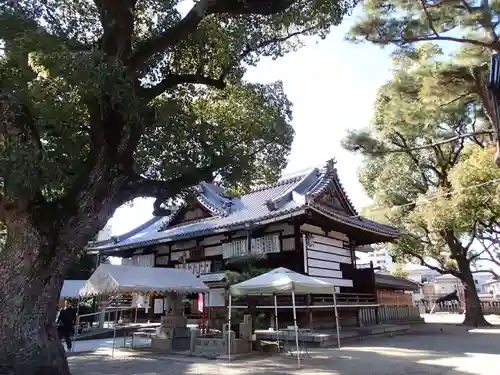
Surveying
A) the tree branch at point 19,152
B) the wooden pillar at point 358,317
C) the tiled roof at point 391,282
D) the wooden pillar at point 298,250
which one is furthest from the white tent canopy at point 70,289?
the tiled roof at point 391,282

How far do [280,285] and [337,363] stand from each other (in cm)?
198

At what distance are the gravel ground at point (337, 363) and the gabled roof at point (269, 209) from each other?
5116 millimetres

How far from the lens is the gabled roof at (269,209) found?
14.5m

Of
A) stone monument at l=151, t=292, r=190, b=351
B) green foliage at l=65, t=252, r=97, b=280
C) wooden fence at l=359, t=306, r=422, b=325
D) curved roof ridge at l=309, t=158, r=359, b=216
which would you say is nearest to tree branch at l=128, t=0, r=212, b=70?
stone monument at l=151, t=292, r=190, b=351

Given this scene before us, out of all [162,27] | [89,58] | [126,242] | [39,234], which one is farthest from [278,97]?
[126,242]

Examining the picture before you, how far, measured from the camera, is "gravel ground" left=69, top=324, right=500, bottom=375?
7.45m

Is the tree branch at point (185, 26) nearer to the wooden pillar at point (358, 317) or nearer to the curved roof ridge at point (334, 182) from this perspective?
the curved roof ridge at point (334, 182)

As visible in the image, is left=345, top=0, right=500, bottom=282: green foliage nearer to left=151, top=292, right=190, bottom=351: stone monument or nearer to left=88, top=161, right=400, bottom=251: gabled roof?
left=88, top=161, right=400, bottom=251: gabled roof

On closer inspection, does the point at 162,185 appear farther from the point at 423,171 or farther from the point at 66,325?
the point at 423,171

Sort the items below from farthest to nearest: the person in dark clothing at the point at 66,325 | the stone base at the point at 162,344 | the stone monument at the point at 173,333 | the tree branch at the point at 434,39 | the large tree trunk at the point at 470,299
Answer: the large tree trunk at the point at 470,299, the person in dark clothing at the point at 66,325, the stone monument at the point at 173,333, the stone base at the point at 162,344, the tree branch at the point at 434,39

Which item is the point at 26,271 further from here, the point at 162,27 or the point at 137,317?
the point at 137,317

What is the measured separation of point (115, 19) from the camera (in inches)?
266

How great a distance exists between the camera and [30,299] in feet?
18.6

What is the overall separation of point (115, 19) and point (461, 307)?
131 feet
